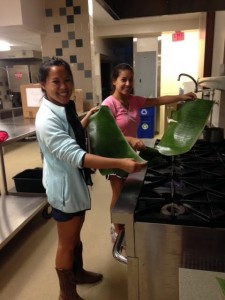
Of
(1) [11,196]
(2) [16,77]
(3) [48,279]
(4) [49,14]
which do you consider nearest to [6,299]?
(3) [48,279]

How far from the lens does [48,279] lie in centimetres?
157

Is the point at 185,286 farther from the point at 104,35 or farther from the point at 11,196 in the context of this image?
the point at 104,35

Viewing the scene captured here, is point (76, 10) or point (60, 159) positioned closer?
point (60, 159)

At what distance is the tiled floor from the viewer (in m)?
1.46

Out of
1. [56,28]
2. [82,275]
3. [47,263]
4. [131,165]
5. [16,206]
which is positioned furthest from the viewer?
[56,28]

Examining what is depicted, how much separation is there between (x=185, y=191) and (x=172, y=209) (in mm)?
143

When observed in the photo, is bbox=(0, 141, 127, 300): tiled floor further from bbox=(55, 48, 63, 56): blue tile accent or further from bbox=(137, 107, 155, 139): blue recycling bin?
bbox=(137, 107, 155, 139): blue recycling bin

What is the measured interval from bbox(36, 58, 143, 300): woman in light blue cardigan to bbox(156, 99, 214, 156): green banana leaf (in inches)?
9.3

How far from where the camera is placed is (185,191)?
33.0 inches

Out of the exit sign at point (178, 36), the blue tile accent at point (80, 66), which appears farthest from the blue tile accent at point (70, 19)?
the exit sign at point (178, 36)

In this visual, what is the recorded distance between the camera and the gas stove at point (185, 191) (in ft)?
2.23

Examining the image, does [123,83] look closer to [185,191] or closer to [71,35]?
[185,191]

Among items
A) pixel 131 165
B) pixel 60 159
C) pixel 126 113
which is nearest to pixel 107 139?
pixel 131 165

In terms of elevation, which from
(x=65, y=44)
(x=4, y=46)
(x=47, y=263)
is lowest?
(x=47, y=263)
